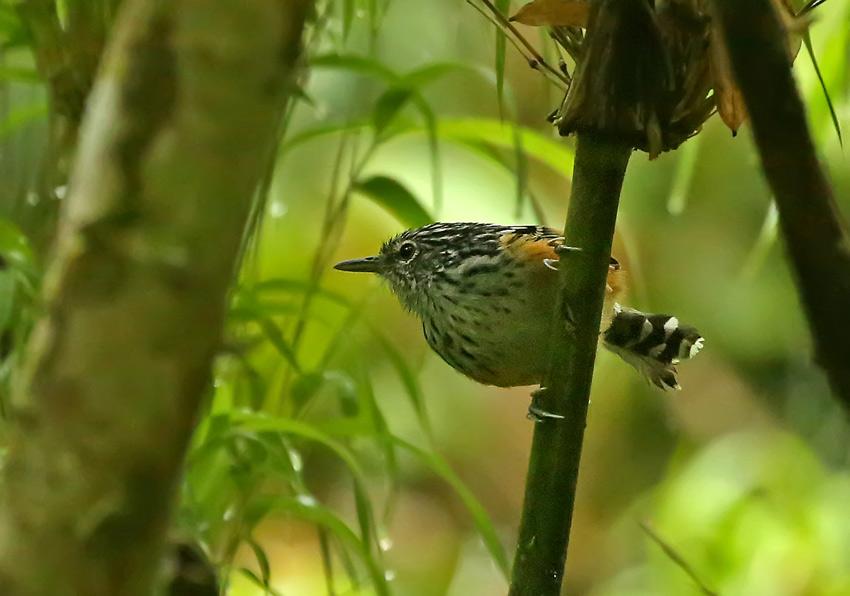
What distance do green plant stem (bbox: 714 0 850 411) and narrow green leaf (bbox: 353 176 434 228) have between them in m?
0.93

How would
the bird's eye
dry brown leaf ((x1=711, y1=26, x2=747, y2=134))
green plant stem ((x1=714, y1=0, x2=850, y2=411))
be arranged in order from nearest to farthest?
green plant stem ((x1=714, y1=0, x2=850, y2=411)) → dry brown leaf ((x1=711, y1=26, x2=747, y2=134)) → the bird's eye

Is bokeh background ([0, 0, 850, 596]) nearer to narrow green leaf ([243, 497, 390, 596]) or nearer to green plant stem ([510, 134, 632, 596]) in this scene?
narrow green leaf ([243, 497, 390, 596])

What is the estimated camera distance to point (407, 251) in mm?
1741

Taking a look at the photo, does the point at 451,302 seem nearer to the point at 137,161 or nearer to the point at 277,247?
the point at 137,161

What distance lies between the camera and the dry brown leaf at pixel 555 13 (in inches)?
31.5

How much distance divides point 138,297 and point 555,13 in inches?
17.9

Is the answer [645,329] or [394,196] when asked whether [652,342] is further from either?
[394,196]

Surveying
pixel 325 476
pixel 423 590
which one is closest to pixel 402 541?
pixel 423 590

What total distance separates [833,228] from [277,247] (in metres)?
2.38

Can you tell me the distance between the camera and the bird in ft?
4.63

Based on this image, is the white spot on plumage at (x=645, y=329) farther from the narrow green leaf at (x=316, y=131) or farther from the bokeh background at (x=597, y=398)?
the narrow green leaf at (x=316, y=131)

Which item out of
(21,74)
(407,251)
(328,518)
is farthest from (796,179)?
(407,251)

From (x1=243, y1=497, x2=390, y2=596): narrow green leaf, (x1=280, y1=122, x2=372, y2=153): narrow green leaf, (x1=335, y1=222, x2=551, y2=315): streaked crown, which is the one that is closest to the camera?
(x1=243, y1=497, x2=390, y2=596): narrow green leaf

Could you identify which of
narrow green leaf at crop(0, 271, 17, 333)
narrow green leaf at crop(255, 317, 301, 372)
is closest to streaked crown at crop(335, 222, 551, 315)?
narrow green leaf at crop(255, 317, 301, 372)
